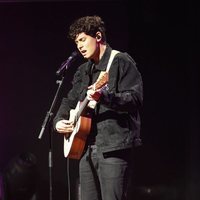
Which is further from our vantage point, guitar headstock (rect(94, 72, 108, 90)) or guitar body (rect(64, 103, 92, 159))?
guitar body (rect(64, 103, 92, 159))

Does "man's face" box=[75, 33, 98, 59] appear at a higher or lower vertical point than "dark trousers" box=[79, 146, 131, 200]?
higher

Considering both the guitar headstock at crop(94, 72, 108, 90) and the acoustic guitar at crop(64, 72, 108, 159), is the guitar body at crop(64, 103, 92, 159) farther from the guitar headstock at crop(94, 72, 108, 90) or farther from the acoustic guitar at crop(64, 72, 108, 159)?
the guitar headstock at crop(94, 72, 108, 90)

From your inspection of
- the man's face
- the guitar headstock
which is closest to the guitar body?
the guitar headstock

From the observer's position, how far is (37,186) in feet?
15.8

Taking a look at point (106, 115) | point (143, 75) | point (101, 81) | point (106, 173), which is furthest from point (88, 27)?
point (143, 75)

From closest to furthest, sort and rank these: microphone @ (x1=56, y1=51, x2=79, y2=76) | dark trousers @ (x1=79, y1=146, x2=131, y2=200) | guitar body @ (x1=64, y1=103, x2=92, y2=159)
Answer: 1. dark trousers @ (x1=79, y1=146, x2=131, y2=200)
2. guitar body @ (x1=64, y1=103, x2=92, y2=159)
3. microphone @ (x1=56, y1=51, x2=79, y2=76)

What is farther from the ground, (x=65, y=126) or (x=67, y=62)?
(x=67, y=62)

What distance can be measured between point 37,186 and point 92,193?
2034 millimetres

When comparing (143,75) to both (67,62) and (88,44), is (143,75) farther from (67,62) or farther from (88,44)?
(88,44)

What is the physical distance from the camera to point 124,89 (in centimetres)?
273

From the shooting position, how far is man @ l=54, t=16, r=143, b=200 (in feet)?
8.78

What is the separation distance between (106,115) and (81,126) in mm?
170

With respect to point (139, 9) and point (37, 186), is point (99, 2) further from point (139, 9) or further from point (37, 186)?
point (37, 186)

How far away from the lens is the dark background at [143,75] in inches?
179
